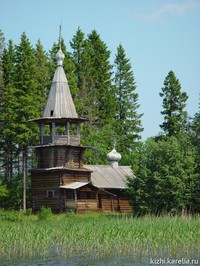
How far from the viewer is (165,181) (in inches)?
1236

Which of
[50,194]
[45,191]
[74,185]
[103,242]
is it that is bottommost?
[103,242]

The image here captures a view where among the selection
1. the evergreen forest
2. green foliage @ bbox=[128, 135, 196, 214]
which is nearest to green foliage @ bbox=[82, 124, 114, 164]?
the evergreen forest

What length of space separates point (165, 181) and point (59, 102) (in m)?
10.7

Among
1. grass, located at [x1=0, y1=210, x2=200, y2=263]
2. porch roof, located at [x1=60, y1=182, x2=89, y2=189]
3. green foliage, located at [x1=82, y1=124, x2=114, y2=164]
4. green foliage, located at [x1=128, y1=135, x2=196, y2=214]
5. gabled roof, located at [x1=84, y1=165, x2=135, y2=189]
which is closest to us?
grass, located at [x1=0, y1=210, x2=200, y2=263]

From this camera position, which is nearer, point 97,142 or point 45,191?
point 45,191

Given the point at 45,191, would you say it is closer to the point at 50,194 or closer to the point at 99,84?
the point at 50,194

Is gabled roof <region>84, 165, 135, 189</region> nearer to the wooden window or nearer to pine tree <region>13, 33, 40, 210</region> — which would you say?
the wooden window

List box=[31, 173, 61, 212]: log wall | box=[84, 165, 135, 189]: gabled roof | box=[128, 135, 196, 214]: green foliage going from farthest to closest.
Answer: box=[84, 165, 135, 189]: gabled roof → box=[31, 173, 61, 212]: log wall → box=[128, 135, 196, 214]: green foliage

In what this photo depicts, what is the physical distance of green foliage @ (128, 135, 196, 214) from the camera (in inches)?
1221

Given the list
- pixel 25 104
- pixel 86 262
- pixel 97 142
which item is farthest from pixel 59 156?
pixel 86 262

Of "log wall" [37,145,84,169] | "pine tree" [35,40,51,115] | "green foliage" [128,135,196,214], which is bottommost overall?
"green foliage" [128,135,196,214]

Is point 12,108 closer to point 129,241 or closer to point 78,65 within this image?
point 78,65

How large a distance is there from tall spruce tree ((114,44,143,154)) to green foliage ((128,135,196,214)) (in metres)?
20.4

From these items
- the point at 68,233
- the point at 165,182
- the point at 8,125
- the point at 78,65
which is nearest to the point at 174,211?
the point at 165,182
